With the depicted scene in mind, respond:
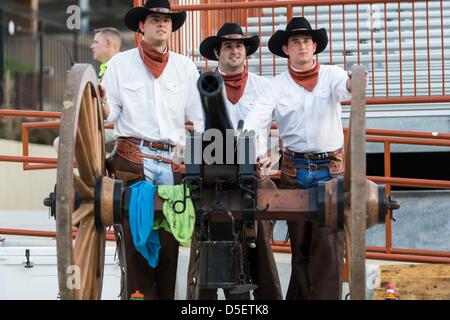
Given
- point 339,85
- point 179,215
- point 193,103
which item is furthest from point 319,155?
point 179,215

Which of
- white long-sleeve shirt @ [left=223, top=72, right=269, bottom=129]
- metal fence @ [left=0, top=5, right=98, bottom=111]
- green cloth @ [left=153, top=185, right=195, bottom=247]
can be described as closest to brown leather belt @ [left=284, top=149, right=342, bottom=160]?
white long-sleeve shirt @ [left=223, top=72, right=269, bottom=129]

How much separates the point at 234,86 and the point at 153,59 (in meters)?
0.57

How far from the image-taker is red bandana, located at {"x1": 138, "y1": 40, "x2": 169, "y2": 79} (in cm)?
586

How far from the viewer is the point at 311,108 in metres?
5.82

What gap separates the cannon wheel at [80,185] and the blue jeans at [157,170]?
370mm

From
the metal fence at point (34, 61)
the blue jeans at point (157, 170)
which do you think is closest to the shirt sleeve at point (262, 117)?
the blue jeans at point (157, 170)

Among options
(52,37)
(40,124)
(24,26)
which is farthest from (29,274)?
(24,26)

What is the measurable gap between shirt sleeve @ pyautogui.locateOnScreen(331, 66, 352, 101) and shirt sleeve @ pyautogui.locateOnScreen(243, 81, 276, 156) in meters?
0.36

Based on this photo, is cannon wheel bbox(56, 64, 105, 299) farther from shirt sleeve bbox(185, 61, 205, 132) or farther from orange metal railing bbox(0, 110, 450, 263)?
orange metal railing bbox(0, 110, 450, 263)

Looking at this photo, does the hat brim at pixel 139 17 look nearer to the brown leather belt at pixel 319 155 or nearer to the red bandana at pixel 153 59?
the red bandana at pixel 153 59

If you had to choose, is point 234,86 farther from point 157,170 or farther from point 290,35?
point 157,170

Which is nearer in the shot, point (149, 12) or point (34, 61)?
point (149, 12)

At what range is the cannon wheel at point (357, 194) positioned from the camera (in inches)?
176

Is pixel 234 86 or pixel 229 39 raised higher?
pixel 229 39
